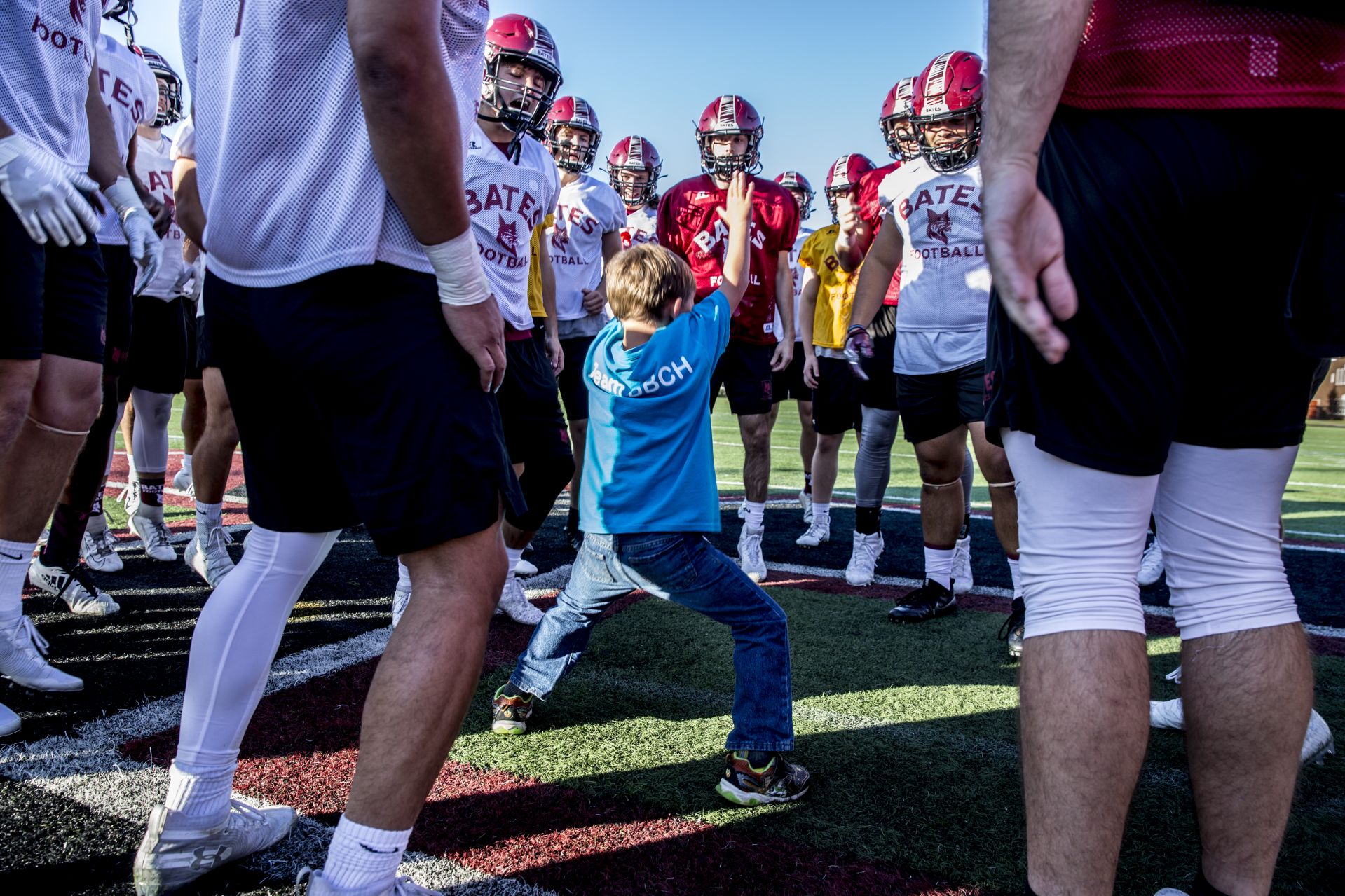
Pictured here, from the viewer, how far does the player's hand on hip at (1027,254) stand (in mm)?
1284

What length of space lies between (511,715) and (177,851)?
0.99m

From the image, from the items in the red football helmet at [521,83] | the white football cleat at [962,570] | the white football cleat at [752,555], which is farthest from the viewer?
the white football cleat at [752,555]

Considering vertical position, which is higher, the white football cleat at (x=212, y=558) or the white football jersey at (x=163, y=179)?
the white football jersey at (x=163, y=179)

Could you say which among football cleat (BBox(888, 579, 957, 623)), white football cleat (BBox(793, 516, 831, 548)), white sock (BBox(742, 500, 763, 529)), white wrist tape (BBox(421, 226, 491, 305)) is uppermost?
white wrist tape (BBox(421, 226, 491, 305))

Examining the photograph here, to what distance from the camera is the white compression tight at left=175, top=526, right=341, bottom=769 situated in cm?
171

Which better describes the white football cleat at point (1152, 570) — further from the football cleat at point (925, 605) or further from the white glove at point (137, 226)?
the white glove at point (137, 226)

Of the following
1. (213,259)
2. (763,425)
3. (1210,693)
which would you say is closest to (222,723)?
(213,259)

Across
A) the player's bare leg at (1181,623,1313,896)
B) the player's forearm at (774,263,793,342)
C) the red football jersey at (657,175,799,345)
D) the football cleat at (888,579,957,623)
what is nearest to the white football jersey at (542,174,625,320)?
the red football jersey at (657,175,799,345)

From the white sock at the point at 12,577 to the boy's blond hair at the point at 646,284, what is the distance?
1.86 metres

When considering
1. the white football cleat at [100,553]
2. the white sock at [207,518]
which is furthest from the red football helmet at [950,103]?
the white football cleat at [100,553]

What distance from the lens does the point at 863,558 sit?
15.6 ft

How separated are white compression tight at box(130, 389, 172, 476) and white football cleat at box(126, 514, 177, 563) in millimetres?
295

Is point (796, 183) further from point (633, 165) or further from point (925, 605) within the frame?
point (925, 605)

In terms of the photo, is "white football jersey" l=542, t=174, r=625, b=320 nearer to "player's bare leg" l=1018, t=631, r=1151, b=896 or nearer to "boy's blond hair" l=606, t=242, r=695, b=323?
"boy's blond hair" l=606, t=242, r=695, b=323
